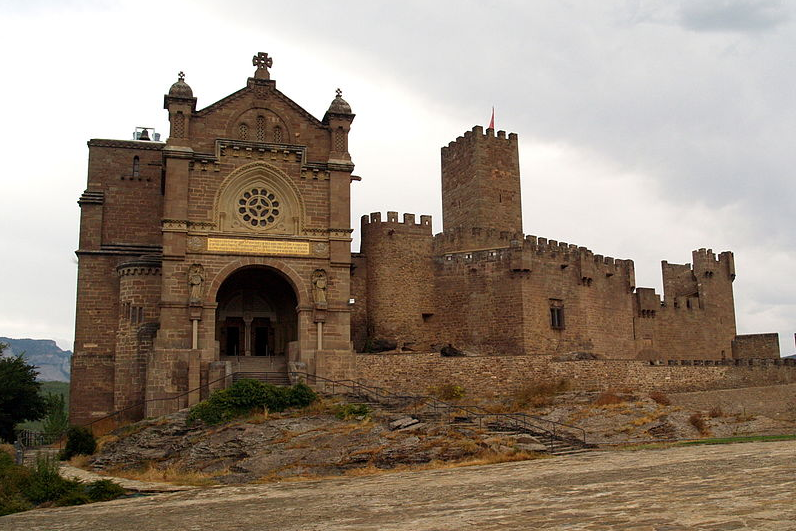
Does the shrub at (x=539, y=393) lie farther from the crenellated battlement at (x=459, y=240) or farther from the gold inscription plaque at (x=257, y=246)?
the gold inscription plaque at (x=257, y=246)

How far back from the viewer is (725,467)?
15.7m

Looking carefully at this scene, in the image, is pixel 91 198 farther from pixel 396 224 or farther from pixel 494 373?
pixel 494 373

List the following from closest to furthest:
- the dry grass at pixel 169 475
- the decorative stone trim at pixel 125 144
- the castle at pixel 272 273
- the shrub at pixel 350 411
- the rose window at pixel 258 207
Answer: the dry grass at pixel 169 475
the shrub at pixel 350 411
the castle at pixel 272 273
the rose window at pixel 258 207
the decorative stone trim at pixel 125 144

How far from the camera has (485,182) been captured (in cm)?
4422

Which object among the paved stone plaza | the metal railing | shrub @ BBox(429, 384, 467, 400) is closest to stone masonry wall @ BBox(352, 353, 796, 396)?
shrub @ BBox(429, 384, 467, 400)

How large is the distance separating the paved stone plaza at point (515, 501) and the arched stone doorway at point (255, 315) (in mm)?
15636

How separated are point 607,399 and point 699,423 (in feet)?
14.7

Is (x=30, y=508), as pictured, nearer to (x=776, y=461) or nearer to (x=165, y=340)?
(x=165, y=340)

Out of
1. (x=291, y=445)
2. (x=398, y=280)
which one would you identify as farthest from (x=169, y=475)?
(x=398, y=280)

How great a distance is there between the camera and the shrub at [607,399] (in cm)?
2984

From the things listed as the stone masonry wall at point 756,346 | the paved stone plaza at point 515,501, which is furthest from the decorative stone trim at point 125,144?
the stone masonry wall at point 756,346

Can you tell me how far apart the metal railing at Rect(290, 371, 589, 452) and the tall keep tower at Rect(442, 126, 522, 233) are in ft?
49.1

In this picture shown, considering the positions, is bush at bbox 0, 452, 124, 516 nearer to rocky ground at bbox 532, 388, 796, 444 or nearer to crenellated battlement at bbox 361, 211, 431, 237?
rocky ground at bbox 532, 388, 796, 444

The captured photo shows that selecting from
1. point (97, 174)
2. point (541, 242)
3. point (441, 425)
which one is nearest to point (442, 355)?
point (541, 242)
